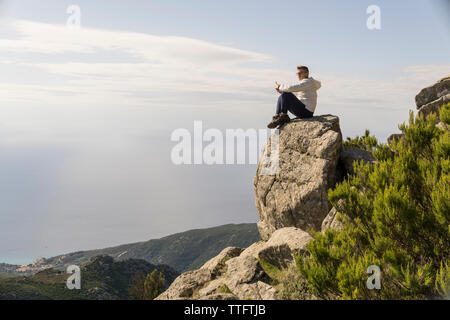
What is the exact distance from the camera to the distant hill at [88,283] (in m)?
43.2

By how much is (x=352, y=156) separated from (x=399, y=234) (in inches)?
215

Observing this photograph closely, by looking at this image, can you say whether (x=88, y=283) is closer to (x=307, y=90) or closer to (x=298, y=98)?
(x=298, y=98)

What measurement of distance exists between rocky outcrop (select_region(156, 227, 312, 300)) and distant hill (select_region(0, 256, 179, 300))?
2604cm

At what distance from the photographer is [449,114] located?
380 inches

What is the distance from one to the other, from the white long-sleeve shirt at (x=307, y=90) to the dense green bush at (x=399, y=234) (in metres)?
5.04

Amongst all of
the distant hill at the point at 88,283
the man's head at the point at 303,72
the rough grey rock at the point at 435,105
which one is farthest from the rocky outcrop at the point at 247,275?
the distant hill at the point at 88,283

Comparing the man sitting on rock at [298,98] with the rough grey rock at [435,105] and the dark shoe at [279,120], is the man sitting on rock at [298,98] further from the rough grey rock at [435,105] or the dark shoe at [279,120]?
the rough grey rock at [435,105]

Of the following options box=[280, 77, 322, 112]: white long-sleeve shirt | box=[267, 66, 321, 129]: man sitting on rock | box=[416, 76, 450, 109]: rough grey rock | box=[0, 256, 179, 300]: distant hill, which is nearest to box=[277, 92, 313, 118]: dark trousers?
box=[267, 66, 321, 129]: man sitting on rock

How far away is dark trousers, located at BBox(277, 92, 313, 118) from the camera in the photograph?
14.4m
